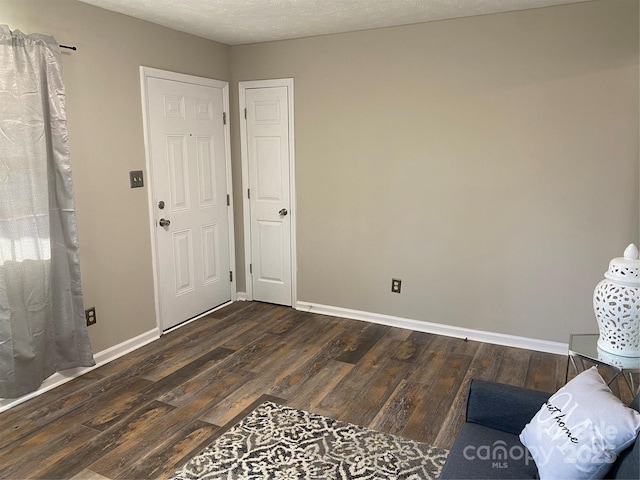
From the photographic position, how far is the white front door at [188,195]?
152 inches

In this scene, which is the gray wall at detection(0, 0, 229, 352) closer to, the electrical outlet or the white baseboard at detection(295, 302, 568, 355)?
the electrical outlet

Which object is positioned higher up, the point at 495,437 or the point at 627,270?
the point at 627,270

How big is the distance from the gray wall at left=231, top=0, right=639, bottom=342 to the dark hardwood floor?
0.46 meters

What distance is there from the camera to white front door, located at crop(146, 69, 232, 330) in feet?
12.6

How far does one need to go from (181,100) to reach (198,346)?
199 centimetres

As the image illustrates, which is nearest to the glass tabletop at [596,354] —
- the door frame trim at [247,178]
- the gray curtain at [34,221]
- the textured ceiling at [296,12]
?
the textured ceiling at [296,12]

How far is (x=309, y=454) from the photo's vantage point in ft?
7.97

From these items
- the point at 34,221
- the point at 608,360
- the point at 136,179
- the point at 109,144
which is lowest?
the point at 608,360

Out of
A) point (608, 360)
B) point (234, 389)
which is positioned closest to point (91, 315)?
point (234, 389)

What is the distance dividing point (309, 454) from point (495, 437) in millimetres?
980

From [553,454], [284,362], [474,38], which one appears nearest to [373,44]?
[474,38]

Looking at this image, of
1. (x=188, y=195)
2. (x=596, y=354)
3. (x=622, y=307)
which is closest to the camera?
(x=622, y=307)

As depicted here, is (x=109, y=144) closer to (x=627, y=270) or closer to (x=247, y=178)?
(x=247, y=178)

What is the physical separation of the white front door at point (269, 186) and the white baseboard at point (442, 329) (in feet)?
1.31
